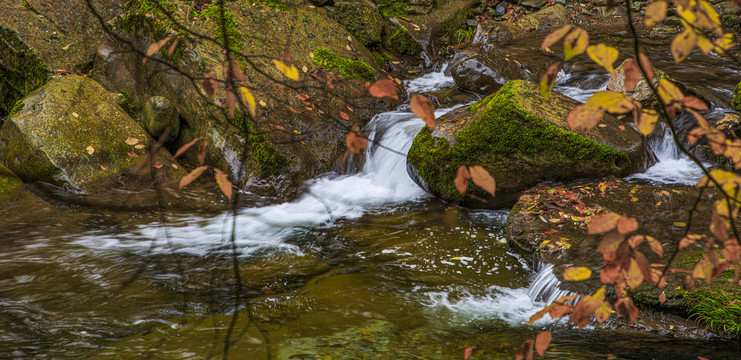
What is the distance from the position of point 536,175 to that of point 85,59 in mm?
7106

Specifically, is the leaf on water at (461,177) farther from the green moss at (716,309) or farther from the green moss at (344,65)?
the green moss at (344,65)

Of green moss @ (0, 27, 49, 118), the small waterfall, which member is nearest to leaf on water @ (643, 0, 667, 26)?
the small waterfall

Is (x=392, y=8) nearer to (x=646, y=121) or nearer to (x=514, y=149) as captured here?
(x=514, y=149)

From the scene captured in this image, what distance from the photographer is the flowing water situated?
312cm

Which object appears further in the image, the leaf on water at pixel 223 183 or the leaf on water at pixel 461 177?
the leaf on water at pixel 223 183

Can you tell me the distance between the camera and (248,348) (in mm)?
3076

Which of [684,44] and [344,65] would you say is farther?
[344,65]

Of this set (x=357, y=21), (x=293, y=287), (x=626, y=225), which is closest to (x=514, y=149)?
(x=293, y=287)

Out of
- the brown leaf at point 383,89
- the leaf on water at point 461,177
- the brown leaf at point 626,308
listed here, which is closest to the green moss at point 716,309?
the brown leaf at point 626,308

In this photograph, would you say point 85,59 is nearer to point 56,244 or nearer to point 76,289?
point 56,244

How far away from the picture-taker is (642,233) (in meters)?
4.20

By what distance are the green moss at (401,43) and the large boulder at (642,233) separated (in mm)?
6068

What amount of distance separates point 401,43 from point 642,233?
7.48 meters

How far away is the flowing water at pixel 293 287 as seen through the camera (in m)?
3.12
